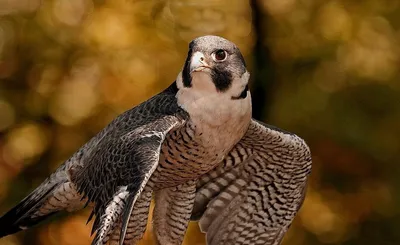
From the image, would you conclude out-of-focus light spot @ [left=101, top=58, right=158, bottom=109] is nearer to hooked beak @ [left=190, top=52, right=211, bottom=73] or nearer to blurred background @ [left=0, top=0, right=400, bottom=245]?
blurred background @ [left=0, top=0, right=400, bottom=245]

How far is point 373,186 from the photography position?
1027cm

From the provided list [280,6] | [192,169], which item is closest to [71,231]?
[280,6]

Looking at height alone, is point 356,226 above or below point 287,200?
below

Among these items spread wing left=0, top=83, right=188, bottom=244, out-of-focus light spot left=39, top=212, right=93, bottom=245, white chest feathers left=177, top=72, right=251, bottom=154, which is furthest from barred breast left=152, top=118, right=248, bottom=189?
out-of-focus light spot left=39, top=212, right=93, bottom=245

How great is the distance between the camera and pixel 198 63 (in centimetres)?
512

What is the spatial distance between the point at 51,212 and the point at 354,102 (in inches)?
197

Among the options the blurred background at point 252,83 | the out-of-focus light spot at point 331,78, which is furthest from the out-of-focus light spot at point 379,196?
the out-of-focus light spot at point 331,78

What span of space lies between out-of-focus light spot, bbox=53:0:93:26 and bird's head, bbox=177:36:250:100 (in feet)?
15.2

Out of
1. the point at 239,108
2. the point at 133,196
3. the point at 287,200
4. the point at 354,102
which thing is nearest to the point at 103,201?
the point at 133,196

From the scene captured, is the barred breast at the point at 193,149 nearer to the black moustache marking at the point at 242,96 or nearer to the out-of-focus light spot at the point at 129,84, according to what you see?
the black moustache marking at the point at 242,96

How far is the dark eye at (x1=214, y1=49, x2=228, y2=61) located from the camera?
521 centimetres

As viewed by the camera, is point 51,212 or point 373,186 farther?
point 373,186

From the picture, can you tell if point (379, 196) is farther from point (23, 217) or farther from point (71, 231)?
point (23, 217)

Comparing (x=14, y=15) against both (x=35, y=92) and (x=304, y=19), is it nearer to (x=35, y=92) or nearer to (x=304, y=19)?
(x=35, y=92)
